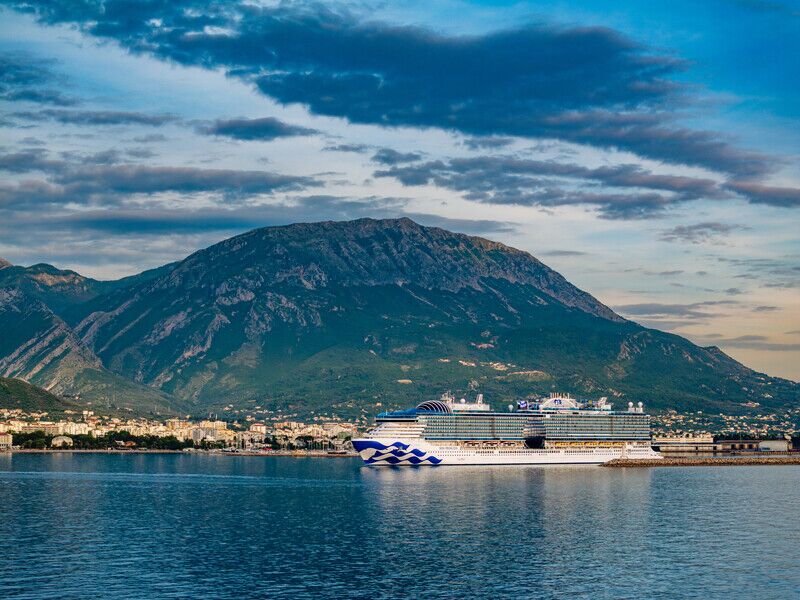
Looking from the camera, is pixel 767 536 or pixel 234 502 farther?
pixel 234 502

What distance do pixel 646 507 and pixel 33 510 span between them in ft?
239

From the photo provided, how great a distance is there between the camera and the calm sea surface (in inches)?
3231

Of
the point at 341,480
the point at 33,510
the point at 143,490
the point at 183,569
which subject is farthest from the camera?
the point at 341,480

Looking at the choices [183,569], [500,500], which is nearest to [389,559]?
[183,569]

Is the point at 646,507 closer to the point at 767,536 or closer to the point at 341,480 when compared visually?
the point at 767,536

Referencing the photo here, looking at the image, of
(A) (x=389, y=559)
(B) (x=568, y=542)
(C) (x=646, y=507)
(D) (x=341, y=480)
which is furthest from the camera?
(D) (x=341, y=480)

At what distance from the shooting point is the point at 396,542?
4070 inches

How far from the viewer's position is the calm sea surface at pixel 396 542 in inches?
3231

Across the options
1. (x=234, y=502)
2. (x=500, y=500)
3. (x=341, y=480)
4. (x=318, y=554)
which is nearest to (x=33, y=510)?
(x=234, y=502)

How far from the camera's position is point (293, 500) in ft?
484

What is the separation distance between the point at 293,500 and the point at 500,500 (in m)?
26.8

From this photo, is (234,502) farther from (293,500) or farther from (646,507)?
(646,507)

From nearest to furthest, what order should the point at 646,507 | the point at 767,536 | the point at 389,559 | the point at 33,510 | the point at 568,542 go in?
the point at 389,559 < the point at 568,542 < the point at 767,536 < the point at 33,510 < the point at 646,507

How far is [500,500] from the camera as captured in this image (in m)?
143
